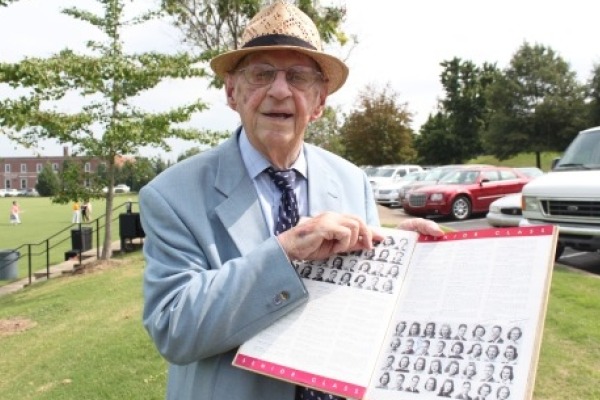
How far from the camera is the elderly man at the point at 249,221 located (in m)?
1.42

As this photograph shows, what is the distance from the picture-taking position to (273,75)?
1.70 meters

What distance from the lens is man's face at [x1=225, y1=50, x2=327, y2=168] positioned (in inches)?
66.5

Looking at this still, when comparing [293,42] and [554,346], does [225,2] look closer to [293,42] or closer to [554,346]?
[554,346]

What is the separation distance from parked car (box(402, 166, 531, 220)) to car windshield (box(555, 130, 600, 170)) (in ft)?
26.9

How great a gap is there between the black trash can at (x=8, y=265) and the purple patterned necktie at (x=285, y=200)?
563 inches

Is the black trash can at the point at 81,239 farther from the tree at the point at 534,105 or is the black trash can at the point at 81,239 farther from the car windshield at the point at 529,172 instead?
the tree at the point at 534,105

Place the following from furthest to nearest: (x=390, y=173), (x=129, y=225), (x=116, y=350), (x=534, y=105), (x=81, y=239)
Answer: (x=534, y=105) → (x=390, y=173) → (x=129, y=225) → (x=81, y=239) → (x=116, y=350)

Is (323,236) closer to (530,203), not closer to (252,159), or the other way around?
(252,159)

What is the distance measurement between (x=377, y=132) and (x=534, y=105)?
23.4 meters

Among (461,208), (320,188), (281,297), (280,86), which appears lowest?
(461,208)

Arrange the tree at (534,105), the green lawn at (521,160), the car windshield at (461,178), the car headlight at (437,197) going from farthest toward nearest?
the green lawn at (521,160) < the tree at (534,105) < the car windshield at (461,178) < the car headlight at (437,197)

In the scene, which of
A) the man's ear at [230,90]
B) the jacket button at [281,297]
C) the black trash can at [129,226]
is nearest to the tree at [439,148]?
the black trash can at [129,226]

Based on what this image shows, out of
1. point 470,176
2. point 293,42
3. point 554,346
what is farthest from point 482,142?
point 293,42

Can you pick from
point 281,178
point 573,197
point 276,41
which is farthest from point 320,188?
point 573,197
